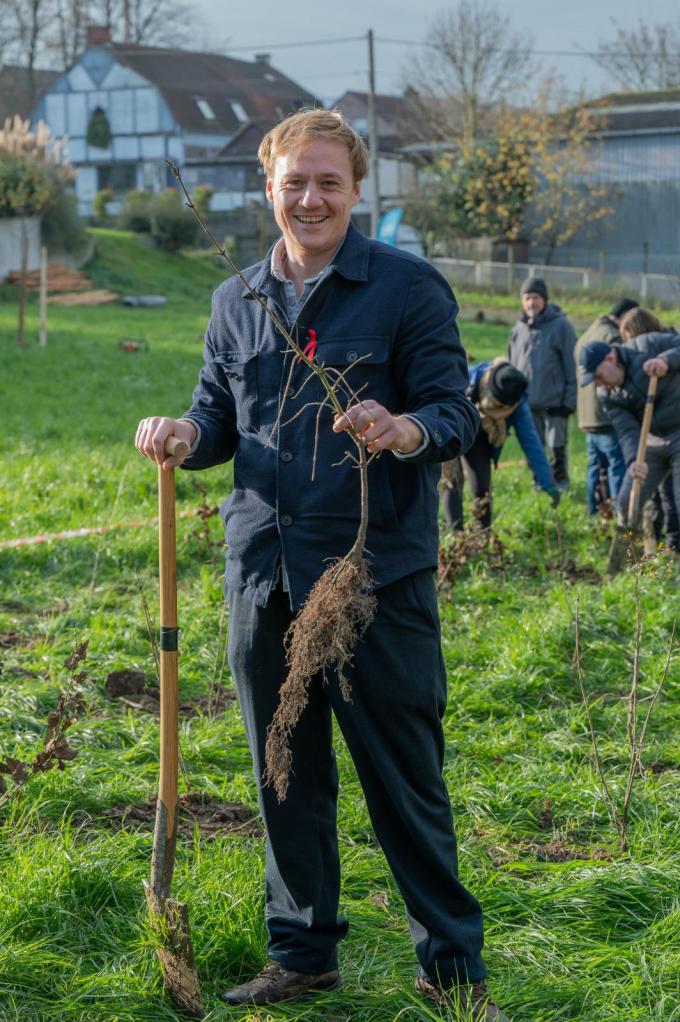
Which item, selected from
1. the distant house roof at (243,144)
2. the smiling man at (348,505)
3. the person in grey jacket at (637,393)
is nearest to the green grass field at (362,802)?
the smiling man at (348,505)

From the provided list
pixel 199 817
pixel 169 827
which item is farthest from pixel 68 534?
pixel 169 827

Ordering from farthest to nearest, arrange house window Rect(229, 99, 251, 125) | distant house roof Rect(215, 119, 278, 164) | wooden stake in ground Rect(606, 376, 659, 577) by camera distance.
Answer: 1. house window Rect(229, 99, 251, 125)
2. distant house roof Rect(215, 119, 278, 164)
3. wooden stake in ground Rect(606, 376, 659, 577)

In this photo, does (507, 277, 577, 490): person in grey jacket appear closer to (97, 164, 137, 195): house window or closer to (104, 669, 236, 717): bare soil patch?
(104, 669, 236, 717): bare soil patch

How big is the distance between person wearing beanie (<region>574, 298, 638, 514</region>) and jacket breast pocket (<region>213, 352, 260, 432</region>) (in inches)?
245

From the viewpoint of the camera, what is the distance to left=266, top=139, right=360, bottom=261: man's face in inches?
118

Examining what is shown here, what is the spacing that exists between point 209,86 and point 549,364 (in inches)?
2124

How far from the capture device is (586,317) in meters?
28.5

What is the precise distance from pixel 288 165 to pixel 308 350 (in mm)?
419

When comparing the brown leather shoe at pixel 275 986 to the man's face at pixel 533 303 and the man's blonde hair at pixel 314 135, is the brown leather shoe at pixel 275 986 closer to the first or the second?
the man's blonde hair at pixel 314 135

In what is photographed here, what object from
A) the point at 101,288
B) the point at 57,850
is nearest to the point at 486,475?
the point at 57,850

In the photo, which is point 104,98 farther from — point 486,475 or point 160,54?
point 486,475

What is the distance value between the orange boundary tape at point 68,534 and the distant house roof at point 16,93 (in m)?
55.2

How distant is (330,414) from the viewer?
300 cm

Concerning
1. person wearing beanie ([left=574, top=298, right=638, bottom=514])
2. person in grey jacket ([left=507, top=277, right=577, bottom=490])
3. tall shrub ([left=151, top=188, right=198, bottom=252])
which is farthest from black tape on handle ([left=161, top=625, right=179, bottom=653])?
tall shrub ([left=151, top=188, right=198, bottom=252])
